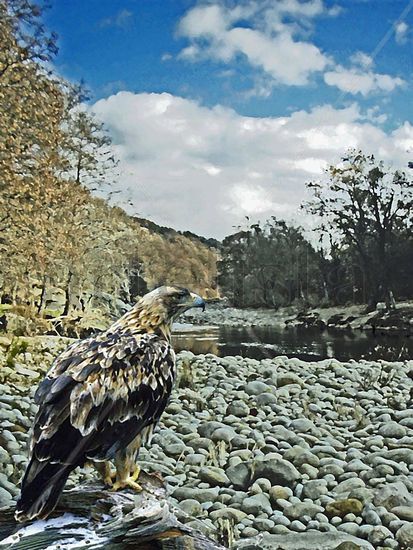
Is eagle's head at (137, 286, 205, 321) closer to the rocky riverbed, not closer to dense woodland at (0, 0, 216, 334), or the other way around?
the rocky riverbed

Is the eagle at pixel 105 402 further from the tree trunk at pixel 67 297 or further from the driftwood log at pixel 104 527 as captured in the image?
the tree trunk at pixel 67 297

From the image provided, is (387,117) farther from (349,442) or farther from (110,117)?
(349,442)

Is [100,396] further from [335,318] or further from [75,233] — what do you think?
[335,318]

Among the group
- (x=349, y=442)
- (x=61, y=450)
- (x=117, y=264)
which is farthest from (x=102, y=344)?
(x=349, y=442)

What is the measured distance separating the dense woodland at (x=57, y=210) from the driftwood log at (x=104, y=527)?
3.65 feet

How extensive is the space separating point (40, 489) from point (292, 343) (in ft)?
6.39

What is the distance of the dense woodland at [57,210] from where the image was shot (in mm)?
2564

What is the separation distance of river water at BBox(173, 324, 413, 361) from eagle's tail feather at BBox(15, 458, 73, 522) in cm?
138

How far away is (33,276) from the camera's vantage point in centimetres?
269

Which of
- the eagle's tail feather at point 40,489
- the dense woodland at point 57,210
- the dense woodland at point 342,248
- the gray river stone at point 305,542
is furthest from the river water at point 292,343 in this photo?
the eagle's tail feather at point 40,489

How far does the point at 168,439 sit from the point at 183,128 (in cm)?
119

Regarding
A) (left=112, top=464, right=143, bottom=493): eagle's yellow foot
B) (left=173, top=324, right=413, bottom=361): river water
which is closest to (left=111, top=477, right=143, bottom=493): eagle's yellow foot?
(left=112, top=464, right=143, bottom=493): eagle's yellow foot

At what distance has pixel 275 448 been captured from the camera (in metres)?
2.56

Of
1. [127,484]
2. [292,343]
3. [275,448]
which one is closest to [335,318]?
[292,343]
